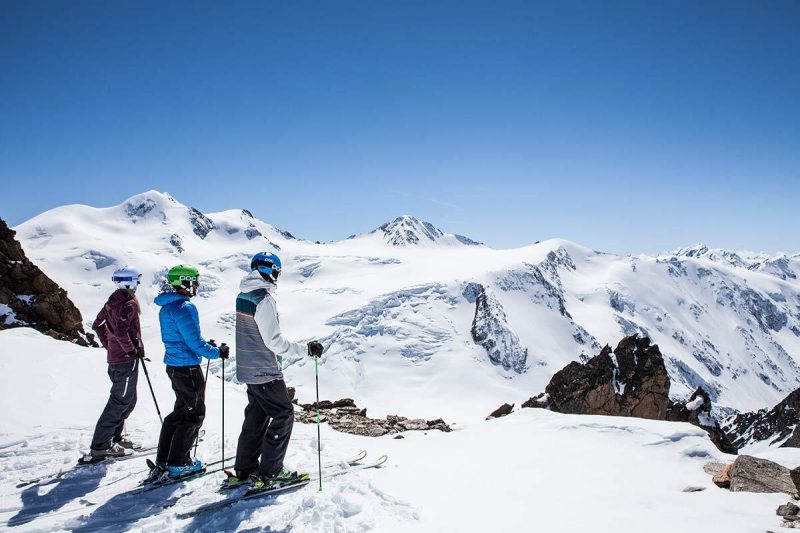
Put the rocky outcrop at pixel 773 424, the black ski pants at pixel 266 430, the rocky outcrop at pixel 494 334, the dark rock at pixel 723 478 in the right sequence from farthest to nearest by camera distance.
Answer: the rocky outcrop at pixel 494 334 → the rocky outcrop at pixel 773 424 → the dark rock at pixel 723 478 → the black ski pants at pixel 266 430

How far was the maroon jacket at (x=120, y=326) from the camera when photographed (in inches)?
320

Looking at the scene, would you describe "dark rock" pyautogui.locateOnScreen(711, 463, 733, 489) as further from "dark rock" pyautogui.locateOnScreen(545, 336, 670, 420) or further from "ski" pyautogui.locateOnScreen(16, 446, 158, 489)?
"dark rock" pyautogui.locateOnScreen(545, 336, 670, 420)

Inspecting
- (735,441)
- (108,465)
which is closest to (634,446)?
(108,465)

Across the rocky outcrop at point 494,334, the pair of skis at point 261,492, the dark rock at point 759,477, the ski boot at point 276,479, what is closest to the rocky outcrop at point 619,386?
the dark rock at point 759,477

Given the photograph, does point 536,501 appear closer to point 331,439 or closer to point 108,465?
point 331,439

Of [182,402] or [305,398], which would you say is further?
[305,398]

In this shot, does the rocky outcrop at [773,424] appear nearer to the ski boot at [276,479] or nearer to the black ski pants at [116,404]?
the ski boot at [276,479]

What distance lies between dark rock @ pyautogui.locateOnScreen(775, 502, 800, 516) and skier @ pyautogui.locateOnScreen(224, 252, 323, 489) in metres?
6.22

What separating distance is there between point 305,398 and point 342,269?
343 feet

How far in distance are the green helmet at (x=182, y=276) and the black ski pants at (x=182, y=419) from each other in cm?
126

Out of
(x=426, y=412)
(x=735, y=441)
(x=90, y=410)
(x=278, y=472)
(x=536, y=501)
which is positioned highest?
(x=90, y=410)

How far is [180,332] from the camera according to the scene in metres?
7.05

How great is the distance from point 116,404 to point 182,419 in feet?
6.12

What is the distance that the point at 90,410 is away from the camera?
37.7ft
